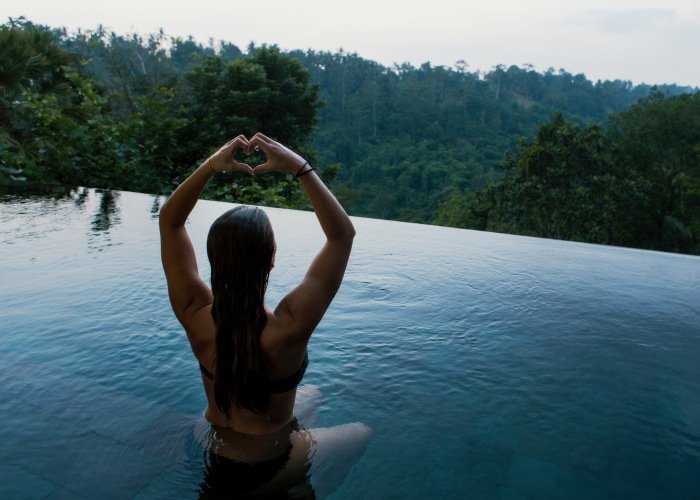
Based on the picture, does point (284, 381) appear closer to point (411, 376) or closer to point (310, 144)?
point (411, 376)

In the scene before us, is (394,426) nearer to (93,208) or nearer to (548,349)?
(548,349)

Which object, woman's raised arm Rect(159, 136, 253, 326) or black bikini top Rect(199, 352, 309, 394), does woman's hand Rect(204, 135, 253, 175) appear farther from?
black bikini top Rect(199, 352, 309, 394)

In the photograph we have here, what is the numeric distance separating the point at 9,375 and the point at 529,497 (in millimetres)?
1804

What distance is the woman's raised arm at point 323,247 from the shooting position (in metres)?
1.32

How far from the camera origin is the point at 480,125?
50719 millimetres

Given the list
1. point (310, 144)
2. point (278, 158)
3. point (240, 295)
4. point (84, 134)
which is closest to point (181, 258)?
point (240, 295)

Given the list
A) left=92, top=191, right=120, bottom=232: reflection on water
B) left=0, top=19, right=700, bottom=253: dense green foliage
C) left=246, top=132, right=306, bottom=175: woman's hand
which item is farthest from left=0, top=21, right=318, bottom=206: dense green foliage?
left=246, top=132, right=306, bottom=175: woman's hand

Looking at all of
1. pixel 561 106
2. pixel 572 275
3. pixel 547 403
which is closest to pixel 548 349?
pixel 547 403

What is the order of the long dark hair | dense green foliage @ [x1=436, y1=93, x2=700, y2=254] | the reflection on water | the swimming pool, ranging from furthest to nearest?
1. dense green foliage @ [x1=436, y1=93, x2=700, y2=254]
2. the reflection on water
3. the swimming pool
4. the long dark hair

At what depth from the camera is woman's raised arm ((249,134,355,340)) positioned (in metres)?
1.32

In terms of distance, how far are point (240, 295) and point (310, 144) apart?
70.4 feet

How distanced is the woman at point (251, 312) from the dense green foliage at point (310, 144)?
6432 mm

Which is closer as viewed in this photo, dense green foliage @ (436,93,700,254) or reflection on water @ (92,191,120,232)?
reflection on water @ (92,191,120,232)

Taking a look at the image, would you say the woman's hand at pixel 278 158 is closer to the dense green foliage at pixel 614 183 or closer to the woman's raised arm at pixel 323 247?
the woman's raised arm at pixel 323 247
